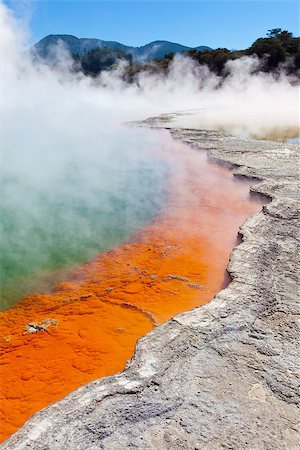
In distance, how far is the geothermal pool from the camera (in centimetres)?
279

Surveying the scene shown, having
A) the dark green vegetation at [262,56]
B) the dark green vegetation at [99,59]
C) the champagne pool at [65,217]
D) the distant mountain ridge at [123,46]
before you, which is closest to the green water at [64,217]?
the champagne pool at [65,217]

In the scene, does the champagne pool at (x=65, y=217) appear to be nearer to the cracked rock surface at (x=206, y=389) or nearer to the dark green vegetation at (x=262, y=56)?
the cracked rock surface at (x=206, y=389)

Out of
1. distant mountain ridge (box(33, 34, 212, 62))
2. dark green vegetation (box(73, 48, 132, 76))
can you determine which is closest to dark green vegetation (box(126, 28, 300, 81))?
dark green vegetation (box(73, 48, 132, 76))

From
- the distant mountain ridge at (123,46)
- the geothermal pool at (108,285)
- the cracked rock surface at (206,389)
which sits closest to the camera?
the cracked rock surface at (206,389)

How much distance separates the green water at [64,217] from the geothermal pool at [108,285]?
0.9 inches

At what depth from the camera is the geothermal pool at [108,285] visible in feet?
9.16

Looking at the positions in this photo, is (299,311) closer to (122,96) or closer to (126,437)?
(126,437)

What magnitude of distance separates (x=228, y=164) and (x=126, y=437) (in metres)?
6.16

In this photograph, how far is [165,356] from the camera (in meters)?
2.25

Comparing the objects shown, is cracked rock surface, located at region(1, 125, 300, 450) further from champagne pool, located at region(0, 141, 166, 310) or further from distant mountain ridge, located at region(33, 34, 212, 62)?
distant mountain ridge, located at region(33, 34, 212, 62)

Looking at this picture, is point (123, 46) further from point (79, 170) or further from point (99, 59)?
point (79, 170)

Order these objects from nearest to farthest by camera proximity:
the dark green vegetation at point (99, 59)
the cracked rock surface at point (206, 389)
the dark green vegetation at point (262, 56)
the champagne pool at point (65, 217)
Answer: the cracked rock surface at point (206, 389), the champagne pool at point (65, 217), the dark green vegetation at point (262, 56), the dark green vegetation at point (99, 59)

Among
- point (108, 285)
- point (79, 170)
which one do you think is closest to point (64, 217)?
point (108, 285)

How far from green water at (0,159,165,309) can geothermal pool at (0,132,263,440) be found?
24 millimetres
